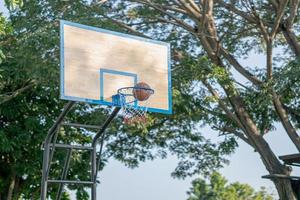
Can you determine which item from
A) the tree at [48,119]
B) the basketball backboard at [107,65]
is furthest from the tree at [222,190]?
the basketball backboard at [107,65]

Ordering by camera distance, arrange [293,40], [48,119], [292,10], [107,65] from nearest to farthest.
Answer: [107,65] < [292,10] < [293,40] < [48,119]

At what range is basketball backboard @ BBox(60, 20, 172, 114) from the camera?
9.51 metres

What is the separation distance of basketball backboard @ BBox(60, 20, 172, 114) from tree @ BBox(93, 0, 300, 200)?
10.3 feet

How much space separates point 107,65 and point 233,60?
5.94 meters

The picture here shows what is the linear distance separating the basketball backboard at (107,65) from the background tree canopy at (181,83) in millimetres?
2679

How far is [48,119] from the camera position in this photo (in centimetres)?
1653

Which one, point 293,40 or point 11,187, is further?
point 11,187

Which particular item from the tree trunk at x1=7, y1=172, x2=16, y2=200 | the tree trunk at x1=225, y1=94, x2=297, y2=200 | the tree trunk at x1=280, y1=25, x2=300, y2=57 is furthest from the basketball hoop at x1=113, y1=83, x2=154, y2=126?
the tree trunk at x1=7, y1=172, x2=16, y2=200

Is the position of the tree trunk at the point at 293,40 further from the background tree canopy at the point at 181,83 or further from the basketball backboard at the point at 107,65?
the basketball backboard at the point at 107,65

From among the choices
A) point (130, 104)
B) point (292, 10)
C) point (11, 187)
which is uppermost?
point (292, 10)

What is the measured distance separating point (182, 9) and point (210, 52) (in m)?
1.48

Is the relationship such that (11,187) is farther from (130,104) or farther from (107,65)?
(130,104)

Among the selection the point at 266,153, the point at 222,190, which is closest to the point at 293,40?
the point at 266,153

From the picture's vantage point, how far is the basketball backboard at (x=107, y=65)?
951 centimetres
